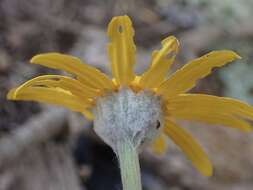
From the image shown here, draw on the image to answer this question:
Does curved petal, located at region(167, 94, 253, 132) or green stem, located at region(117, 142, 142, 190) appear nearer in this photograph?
green stem, located at region(117, 142, 142, 190)

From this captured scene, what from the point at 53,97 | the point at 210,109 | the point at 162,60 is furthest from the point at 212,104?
the point at 53,97

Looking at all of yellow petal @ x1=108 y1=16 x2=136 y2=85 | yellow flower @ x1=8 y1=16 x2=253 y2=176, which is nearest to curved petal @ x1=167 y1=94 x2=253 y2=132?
yellow flower @ x1=8 y1=16 x2=253 y2=176

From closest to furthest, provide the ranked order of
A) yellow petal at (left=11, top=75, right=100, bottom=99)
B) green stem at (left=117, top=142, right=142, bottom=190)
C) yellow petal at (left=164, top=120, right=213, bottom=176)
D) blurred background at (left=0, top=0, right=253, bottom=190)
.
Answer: green stem at (left=117, top=142, right=142, bottom=190) → yellow petal at (left=11, top=75, right=100, bottom=99) → yellow petal at (left=164, top=120, right=213, bottom=176) → blurred background at (left=0, top=0, right=253, bottom=190)

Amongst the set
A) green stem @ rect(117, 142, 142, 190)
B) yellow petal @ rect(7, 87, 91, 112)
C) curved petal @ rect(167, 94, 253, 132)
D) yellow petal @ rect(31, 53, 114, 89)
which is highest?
yellow petal @ rect(31, 53, 114, 89)

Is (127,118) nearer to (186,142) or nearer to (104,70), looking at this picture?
(186,142)

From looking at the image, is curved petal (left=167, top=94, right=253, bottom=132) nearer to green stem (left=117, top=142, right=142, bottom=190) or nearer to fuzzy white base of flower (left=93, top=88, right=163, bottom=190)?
fuzzy white base of flower (left=93, top=88, right=163, bottom=190)

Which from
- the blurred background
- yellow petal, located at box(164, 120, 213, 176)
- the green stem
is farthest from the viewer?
the blurred background

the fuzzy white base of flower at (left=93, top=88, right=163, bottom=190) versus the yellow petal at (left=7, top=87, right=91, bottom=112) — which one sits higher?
the yellow petal at (left=7, top=87, right=91, bottom=112)
